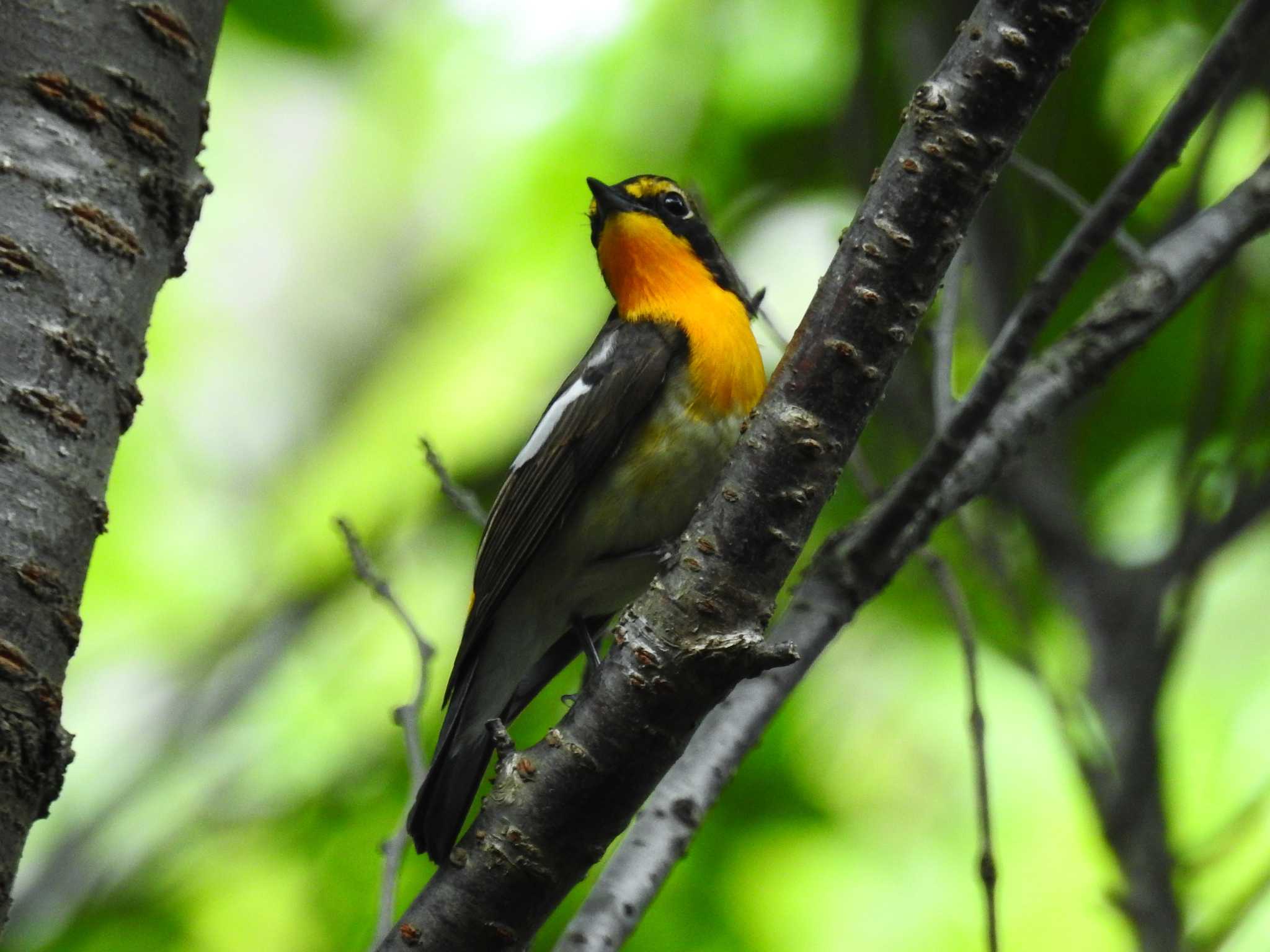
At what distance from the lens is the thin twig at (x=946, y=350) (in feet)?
10.7

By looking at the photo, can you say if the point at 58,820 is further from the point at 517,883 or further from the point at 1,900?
the point at 517,883

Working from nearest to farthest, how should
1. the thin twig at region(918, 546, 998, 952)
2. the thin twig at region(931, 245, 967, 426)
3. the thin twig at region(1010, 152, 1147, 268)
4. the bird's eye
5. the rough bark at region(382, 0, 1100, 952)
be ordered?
the rough bark at region(382, 0, 1100, 952) → the thin twig at region(918, 546, 998, 952) → the thin twig at region(931, 245, 967, 426) → the thin twig at region(1010, 152, 1147, 268) → the bird's eye

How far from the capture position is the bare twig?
105 inches

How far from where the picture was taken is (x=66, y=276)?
2412 millimetres

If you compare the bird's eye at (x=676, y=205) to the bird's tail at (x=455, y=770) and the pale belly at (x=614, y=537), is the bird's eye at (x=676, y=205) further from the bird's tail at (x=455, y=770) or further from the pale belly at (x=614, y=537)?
the bird's tail at (x=455, y=770)

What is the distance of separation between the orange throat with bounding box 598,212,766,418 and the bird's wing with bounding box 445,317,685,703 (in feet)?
0.38

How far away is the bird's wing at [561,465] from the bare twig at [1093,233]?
1124 mm

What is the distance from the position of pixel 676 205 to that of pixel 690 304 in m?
0.61

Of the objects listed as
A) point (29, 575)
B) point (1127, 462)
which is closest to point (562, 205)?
point (1127, 462)

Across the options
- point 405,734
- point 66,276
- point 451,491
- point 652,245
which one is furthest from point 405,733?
point 652,245

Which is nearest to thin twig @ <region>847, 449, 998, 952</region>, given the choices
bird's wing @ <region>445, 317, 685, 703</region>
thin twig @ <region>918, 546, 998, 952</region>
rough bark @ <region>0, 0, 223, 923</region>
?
thin twig @ <region>918, 546, 998, 952</region>

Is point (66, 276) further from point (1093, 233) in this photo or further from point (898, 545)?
point (1093, 233)

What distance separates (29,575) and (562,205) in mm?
4614

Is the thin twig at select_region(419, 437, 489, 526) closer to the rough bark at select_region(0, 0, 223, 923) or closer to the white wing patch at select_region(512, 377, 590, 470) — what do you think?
the white wing patch at select_region(512, 377, 590, 470)
